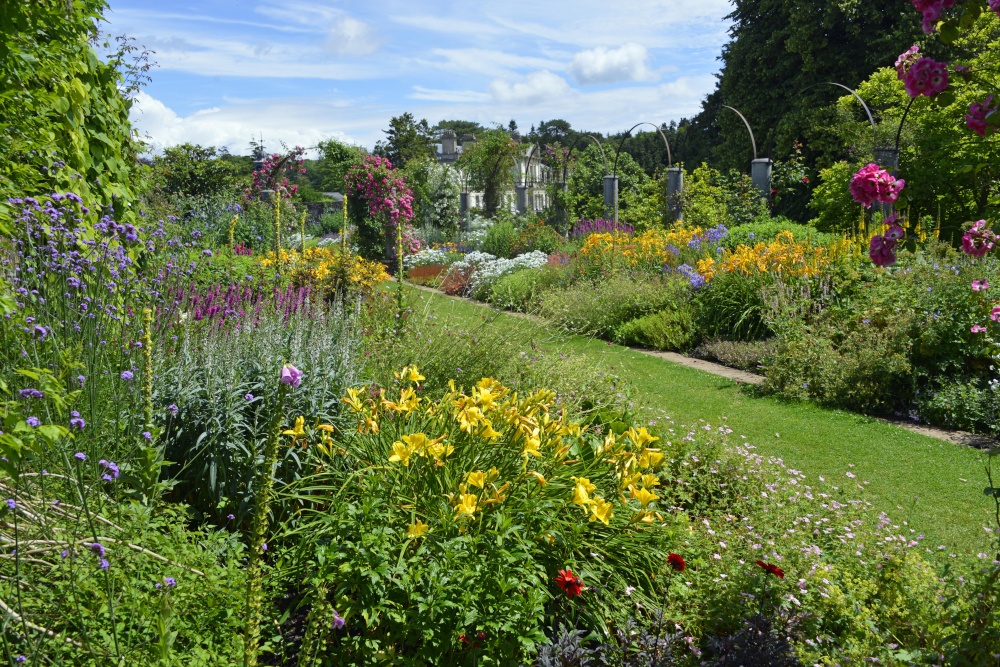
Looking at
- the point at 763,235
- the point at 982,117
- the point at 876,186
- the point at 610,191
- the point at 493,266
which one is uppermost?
the point at 610,191

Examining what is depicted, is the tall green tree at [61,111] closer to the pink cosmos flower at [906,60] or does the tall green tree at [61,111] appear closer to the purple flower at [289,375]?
the purple flower at [289,375]

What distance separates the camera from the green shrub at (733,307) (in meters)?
7.99

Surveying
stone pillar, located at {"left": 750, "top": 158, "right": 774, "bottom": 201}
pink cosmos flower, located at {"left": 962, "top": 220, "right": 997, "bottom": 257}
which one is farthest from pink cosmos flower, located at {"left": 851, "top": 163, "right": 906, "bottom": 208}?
stone pillar, located at {"left": 750, "top": 158, "right": 774, "bottom": 201}

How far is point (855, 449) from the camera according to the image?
5188 mm

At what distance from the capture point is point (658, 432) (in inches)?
170

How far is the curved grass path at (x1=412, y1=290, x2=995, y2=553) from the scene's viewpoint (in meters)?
4.18

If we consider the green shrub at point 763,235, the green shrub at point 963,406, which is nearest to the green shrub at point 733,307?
the green shrub at point 763,235

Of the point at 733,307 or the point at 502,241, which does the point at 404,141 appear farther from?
the point at 733,307

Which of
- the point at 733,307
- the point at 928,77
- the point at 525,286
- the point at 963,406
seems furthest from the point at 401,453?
the point at 525,286

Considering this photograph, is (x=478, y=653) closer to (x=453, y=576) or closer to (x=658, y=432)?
(x=453, y=576)


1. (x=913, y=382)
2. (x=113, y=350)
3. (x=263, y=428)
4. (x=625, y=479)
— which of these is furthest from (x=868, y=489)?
(x=113, y=350)

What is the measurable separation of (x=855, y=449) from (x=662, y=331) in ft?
11.2

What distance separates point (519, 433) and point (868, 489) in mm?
2756

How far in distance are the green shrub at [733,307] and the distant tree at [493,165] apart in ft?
46.9
